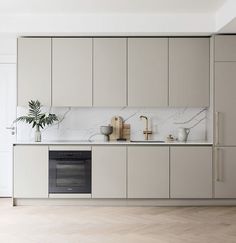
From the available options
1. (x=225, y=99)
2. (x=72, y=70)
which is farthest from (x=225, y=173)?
(x=72, y=70)

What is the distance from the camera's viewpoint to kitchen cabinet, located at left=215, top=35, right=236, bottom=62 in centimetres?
655

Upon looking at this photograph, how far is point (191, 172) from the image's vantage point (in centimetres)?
655

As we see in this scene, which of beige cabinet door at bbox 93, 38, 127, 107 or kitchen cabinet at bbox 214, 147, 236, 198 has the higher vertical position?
beige cabinet door at bbox 93, 38, 127, 107

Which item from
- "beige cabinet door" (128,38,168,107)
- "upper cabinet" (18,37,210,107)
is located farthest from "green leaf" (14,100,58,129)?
"beige cabinet door" (128,38,168,107)

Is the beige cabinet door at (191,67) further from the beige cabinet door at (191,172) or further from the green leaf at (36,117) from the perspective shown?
the green leaf at (36,117)

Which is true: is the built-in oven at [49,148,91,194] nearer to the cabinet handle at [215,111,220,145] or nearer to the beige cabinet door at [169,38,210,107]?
the beige cabinet door at [169,38,210,107]

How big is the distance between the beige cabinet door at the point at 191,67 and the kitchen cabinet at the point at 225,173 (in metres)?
0.72

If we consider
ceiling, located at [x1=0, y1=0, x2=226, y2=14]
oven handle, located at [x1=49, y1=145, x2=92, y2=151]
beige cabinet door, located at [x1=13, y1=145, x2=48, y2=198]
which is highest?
ceiling, located at [x1=0, y1=0, x2=226, y2=14]

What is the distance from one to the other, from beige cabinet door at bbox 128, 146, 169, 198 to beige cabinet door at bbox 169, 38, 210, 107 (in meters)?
0.78

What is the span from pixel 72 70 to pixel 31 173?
1.50 meters

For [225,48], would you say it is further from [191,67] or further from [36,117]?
[36,117]

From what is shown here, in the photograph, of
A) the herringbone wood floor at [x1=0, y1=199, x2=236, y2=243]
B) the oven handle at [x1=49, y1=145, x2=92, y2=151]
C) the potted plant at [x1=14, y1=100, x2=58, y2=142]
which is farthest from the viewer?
the potted plant at [x1=14, y1=100, x2=58, y2=142]

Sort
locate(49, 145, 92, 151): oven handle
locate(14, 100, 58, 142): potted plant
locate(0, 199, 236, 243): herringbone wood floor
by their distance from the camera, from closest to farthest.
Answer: locate(0, 199, 236, 243): herringbone wood floor
locate(49, 145, 92, 151): oven handle
locate(14, 100, 58, 142): potted plant

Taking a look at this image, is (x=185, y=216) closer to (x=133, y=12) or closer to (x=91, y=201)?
(x=91, y=201)
